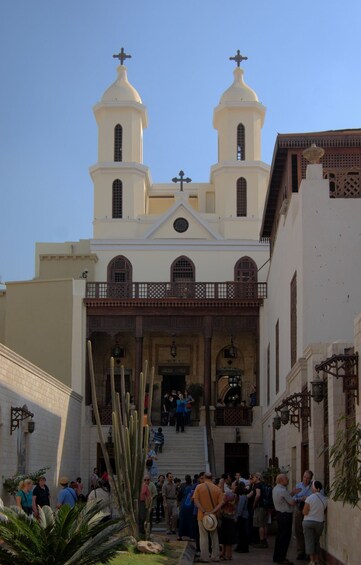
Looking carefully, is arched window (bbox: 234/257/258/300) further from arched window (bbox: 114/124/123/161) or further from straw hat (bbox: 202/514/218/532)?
straw hat (bbox: 202/514/218/532)

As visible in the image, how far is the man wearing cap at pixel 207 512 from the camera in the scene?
649 inches

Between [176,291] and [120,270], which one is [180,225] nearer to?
[120,270]

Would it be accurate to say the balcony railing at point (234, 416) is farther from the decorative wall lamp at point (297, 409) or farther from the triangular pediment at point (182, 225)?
the decorative wall lamp at point (297, 409)

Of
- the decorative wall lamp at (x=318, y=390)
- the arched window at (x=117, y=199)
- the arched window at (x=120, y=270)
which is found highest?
the arched window at (x=117, y=199)

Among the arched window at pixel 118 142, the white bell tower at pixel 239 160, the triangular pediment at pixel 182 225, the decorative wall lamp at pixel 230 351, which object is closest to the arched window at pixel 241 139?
the white bell tower at pixel 239 160

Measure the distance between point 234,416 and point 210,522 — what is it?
58.5 ft

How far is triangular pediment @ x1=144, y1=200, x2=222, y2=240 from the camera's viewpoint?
143 ft

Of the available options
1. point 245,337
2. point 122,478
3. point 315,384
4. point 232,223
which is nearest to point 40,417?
point 122,478

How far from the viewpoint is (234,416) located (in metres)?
34.2

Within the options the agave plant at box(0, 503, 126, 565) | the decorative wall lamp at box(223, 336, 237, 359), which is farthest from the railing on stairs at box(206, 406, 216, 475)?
the agave plant at box(0, 503, 126, 565)

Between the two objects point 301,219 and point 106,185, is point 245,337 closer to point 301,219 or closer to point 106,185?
point 106,185

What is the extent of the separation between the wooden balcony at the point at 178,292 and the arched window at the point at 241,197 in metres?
9.76

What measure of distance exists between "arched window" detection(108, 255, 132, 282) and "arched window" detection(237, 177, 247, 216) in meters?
6.43

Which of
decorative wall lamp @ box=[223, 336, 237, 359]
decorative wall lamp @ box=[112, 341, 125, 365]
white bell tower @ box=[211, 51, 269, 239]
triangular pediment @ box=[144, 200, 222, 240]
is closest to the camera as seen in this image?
decorative wall lamp @ box=[112, 341, 125, 365]
